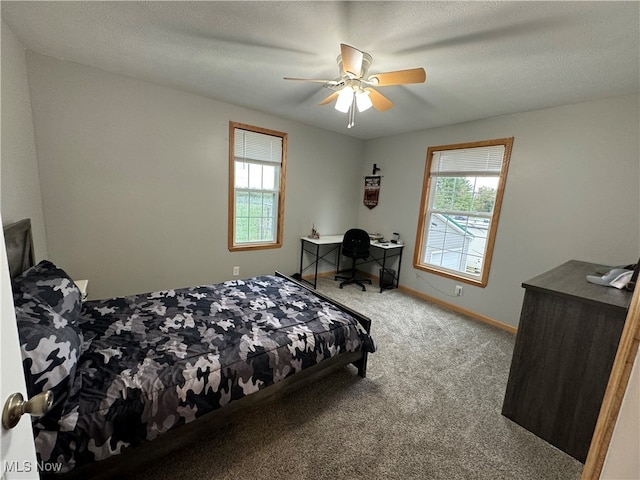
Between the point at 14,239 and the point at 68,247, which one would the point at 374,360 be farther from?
the point at 68,247

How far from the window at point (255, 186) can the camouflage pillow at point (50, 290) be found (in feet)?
6.50

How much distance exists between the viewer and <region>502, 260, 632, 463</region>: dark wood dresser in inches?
58.4

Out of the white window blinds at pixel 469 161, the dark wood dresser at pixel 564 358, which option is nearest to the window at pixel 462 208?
the white window blinds at pixel 469 161

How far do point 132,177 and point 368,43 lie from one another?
2.63 meters

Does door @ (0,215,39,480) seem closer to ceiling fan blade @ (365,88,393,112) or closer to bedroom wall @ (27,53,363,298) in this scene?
ceiling fan blade @ (365,88,393,112)

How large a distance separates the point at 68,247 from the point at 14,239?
0.99 m

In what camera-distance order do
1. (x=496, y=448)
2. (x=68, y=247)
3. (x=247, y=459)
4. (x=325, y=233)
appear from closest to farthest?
(x=247, y=459) < (x=496, y=448) < (x=68, y=247) < (x=325, y=233)

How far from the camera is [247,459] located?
56.6 inches

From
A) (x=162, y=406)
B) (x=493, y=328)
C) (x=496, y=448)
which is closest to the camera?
(x=162, y=406)

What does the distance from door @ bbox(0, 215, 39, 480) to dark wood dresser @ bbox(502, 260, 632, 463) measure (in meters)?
2.31

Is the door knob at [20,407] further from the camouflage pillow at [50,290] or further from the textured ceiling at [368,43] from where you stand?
the textured ceiling at [368,43]

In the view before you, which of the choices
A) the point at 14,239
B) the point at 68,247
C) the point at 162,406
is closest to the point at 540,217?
the point at 162,406

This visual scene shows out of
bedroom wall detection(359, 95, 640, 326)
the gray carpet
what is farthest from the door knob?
bedroom wall detection(359, 95, 640, 326)

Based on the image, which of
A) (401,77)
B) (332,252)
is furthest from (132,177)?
(332,252)
